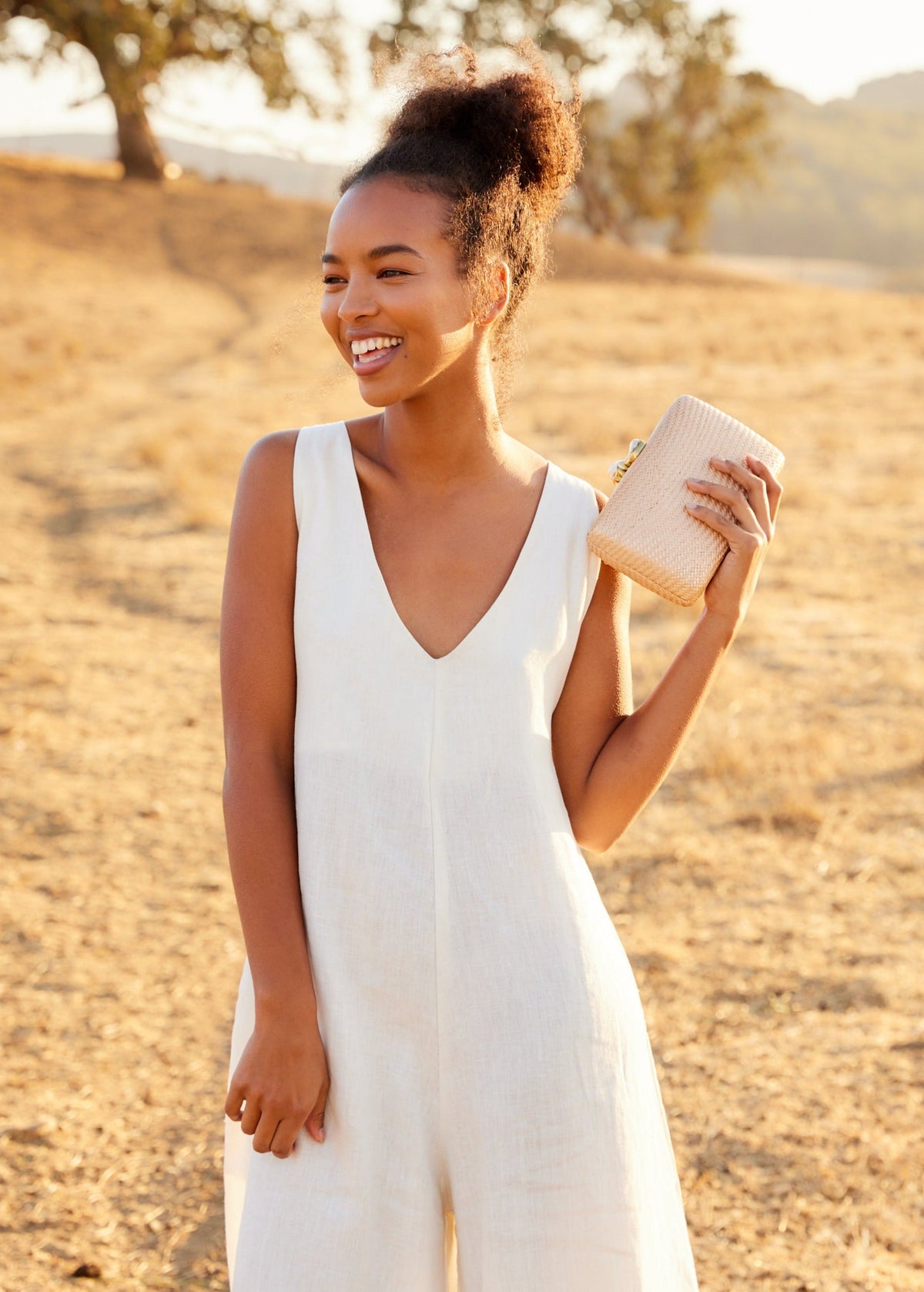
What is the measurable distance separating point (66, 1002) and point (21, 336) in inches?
548

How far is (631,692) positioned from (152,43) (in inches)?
1174

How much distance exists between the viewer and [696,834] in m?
4.69

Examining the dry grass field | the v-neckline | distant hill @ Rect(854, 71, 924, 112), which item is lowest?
distant hill @ Rect(854, 71, 924, 112)

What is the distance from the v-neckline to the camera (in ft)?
4.79

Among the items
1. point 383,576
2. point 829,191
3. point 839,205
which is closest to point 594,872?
point 383,576

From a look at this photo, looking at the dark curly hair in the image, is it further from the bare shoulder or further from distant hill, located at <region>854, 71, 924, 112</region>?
distant hill, located at <region>854, 71, 924, 112</region>

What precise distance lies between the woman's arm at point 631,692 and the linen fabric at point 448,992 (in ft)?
0.24

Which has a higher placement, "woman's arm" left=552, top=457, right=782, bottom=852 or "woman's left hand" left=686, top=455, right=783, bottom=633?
"woman's left hand" left=686, top=455, right=783, bottom=633

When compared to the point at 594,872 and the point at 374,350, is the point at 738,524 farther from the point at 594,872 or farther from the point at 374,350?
the point at 594,872

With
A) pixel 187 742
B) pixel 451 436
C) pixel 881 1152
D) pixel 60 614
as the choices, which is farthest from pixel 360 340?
pixel 60 614

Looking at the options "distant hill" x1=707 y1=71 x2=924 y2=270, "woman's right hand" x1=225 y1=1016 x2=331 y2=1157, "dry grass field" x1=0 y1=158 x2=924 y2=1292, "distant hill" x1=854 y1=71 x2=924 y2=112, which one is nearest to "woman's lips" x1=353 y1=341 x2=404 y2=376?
"dry grass field" x1=0 y1=158 x2=924 y2=1292

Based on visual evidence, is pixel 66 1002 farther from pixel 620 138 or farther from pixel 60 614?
pixel 620 138

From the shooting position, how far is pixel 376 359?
149cm

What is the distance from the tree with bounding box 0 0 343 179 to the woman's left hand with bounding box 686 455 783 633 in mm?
29319
